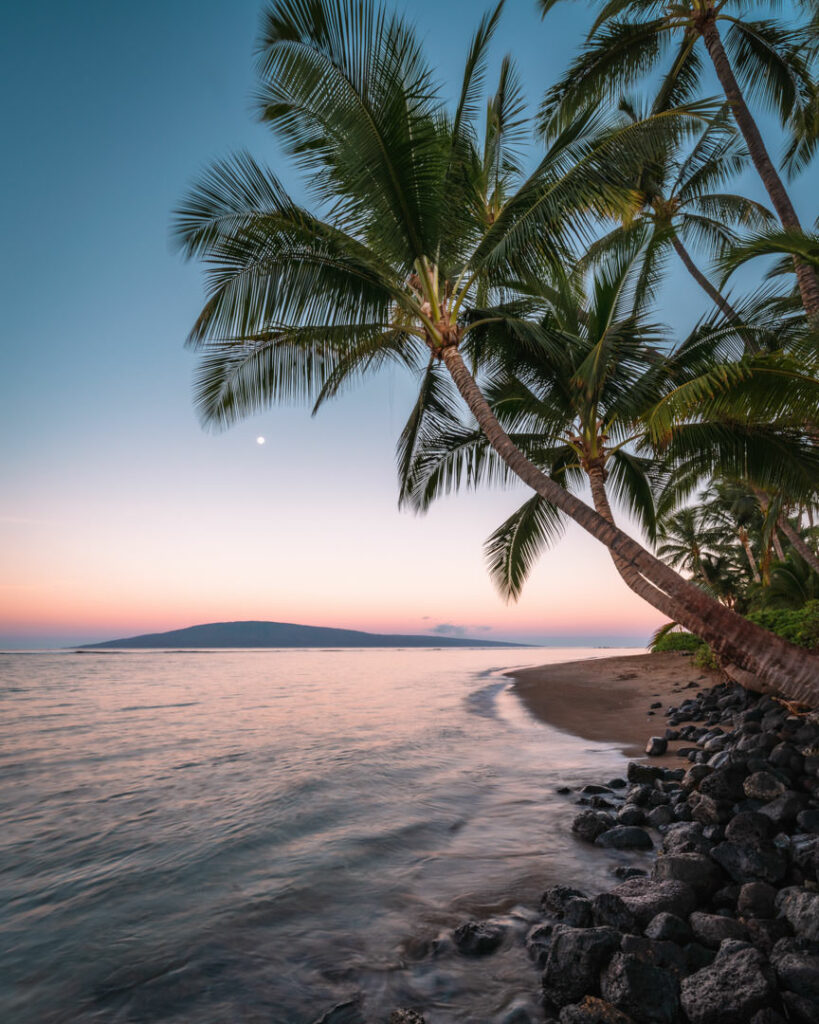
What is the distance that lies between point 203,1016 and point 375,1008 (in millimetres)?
793

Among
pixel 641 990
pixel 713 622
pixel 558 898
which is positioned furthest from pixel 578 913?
pixel 713 622

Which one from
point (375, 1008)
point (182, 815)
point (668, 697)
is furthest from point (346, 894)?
point (668, 697)

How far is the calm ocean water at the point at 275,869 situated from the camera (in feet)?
8.42

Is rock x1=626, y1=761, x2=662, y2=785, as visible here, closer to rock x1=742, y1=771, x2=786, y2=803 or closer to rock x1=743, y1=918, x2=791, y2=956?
rock x1=742, y1=771, x2=786, y2=803

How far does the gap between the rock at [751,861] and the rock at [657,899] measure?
47 cm

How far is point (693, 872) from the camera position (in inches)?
123

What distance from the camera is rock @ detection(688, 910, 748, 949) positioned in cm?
252

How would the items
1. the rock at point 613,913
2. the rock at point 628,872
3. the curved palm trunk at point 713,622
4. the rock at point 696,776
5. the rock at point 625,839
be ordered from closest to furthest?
1. the rock at point 613,913
2. the rock at point 628,872
3. the rock at point 625,839
4. the rock at point 696,776
5. the curved palm trunk at point 713,622

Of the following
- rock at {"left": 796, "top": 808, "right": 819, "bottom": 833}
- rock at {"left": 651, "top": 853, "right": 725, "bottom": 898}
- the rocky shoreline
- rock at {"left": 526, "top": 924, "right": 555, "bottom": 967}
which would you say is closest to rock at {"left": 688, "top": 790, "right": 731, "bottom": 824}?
the rocky shoreline

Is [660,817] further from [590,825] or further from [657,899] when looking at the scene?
[657,899]

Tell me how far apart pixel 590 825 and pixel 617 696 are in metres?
10.2

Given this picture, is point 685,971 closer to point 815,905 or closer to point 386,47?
point 815,905

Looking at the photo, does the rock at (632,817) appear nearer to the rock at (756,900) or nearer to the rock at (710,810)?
the rock at (710,810)

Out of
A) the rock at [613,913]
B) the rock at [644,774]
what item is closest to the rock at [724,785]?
the rock at [644,774]
